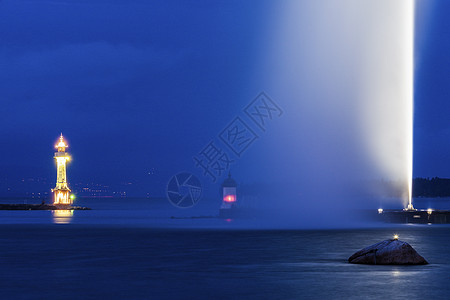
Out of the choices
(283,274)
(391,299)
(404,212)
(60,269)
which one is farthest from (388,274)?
(404,212)

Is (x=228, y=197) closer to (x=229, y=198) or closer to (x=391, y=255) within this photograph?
(x=229, y=198)

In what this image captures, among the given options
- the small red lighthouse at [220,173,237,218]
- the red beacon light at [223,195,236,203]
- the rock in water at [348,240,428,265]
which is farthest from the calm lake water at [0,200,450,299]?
the red beacon light at [223,195,236,203]

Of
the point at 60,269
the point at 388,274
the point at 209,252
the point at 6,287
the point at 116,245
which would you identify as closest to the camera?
the point at 6,287

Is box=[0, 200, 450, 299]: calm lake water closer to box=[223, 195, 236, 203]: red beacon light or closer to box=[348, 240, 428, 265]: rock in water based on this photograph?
box=[348, 240, 428, 265]: rock in water

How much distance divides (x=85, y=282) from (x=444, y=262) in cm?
1719

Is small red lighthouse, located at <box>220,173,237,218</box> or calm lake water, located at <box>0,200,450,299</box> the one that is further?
small red lighthouse, located at <box>220,173,237,218</box>

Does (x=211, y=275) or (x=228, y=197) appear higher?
(x=228, y=197)

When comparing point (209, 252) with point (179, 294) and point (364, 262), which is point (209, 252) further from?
point (179, 294)

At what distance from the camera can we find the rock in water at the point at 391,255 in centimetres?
3309

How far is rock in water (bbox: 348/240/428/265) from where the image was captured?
33.1m

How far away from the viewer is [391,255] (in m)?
33.2

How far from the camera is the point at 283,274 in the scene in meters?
30.3

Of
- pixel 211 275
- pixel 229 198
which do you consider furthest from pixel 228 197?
pixel 211 275

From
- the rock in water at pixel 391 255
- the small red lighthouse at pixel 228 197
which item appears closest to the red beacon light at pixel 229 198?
the small red lighthouse at pixel 228 197
